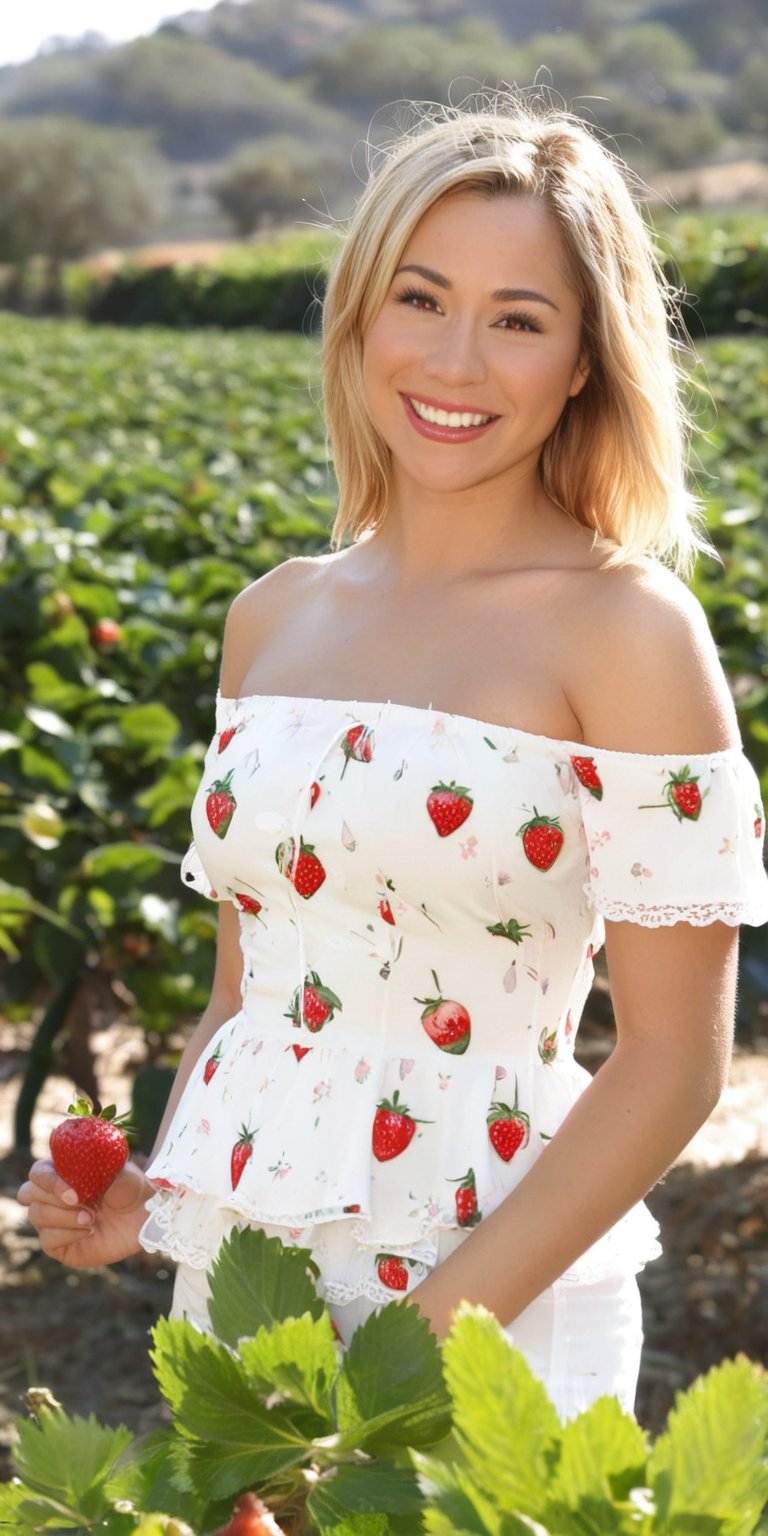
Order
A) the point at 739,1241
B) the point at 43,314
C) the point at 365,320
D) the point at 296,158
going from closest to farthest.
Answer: the point at 365,320
the point at 739,1241
the point at 43,314
the point at 296,158

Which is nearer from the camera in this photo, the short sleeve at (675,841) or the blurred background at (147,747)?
the short sleeve at (675,841)

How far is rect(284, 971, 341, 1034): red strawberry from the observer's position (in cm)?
179

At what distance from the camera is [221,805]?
6.18 feet

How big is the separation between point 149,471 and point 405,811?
15.7 feet

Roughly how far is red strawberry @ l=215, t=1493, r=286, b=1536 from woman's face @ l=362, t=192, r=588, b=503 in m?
1.25

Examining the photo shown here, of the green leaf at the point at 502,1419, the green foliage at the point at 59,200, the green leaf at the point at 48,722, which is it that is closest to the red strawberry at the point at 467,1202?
the green leaf at the point at 502,1419

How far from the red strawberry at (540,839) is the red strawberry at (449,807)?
0.06 metres

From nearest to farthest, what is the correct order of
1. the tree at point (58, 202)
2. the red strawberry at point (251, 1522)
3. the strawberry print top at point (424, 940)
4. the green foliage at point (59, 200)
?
1. the red strawberry at point (251, 1522)
2. the strawberry print top at point (424, 940)
3. the tree at point (58, 202)
4. the green foliage at point (59, 200)

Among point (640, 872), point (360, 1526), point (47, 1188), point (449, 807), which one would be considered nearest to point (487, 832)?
point (449, 807)

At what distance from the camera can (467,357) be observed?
1.79 meters

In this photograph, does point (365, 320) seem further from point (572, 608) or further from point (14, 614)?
point (14, 614)

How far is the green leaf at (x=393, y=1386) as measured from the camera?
79 cm

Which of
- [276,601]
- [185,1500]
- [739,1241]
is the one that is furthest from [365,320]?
[739,1241]

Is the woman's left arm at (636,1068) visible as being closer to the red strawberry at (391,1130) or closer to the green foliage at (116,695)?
the red strawberry at (391,1130)
